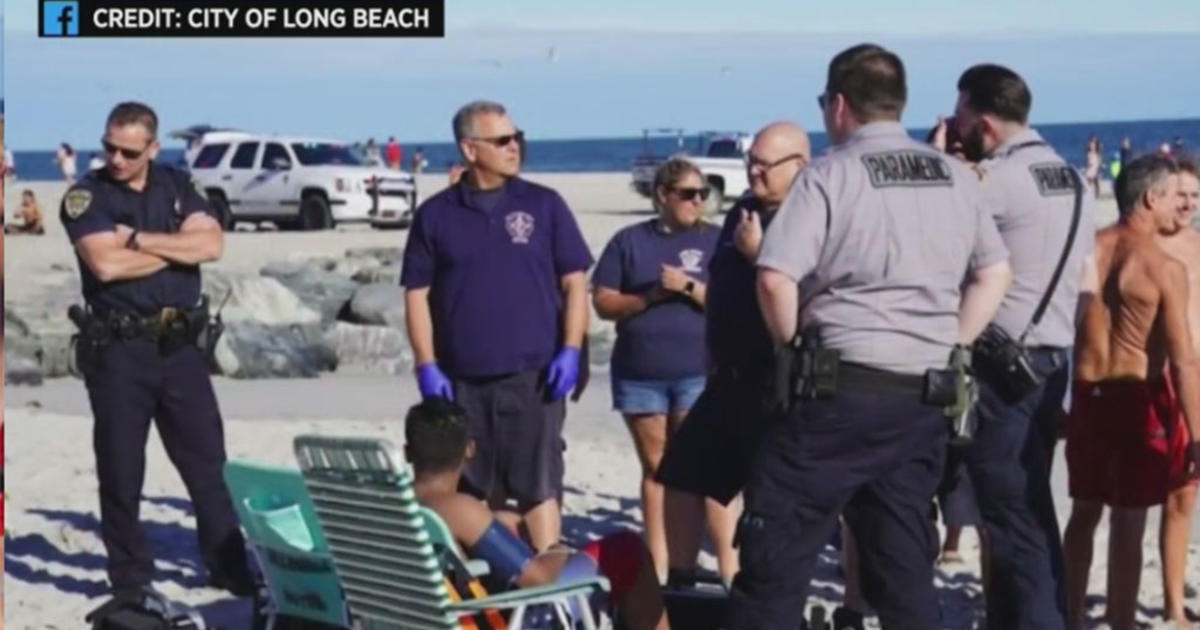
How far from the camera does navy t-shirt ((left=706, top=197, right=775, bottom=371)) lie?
705 cm

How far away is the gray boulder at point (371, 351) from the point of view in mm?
17609

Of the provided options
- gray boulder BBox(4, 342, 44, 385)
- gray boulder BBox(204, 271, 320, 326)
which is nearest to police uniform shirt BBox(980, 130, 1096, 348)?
gray boulder BBox(4, 342, 44, 385)

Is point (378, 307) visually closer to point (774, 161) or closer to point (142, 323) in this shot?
point (142, 323)

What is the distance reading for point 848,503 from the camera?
20.3ft

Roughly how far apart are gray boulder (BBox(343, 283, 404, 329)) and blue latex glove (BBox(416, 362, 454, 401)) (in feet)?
39.1

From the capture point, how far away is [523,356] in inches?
307

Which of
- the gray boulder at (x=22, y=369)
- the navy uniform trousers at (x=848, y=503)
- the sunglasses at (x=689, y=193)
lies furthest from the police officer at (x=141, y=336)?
the gray boulder at (x=22, y=369)

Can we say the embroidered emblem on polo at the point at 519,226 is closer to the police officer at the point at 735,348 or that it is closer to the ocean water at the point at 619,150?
the police officer at the point at 735,348

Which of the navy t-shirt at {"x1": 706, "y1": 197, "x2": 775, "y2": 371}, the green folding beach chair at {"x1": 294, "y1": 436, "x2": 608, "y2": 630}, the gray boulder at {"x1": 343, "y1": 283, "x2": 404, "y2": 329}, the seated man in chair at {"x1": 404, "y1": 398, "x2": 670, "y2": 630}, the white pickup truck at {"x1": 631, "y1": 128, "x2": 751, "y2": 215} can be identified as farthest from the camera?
the white pickup truck at {"x1": 631, "y1": 128, "x2": 751, "y2": 215}

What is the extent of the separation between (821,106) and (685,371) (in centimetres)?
240

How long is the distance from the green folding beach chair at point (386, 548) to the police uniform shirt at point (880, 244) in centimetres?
97

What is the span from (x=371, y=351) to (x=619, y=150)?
110087 millimetres

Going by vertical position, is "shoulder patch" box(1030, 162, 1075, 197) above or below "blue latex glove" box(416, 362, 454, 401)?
above

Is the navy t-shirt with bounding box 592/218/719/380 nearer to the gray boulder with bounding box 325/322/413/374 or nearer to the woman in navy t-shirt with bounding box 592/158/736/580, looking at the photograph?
the woman in navy t-shirt with bounding box 592/158/736/580
